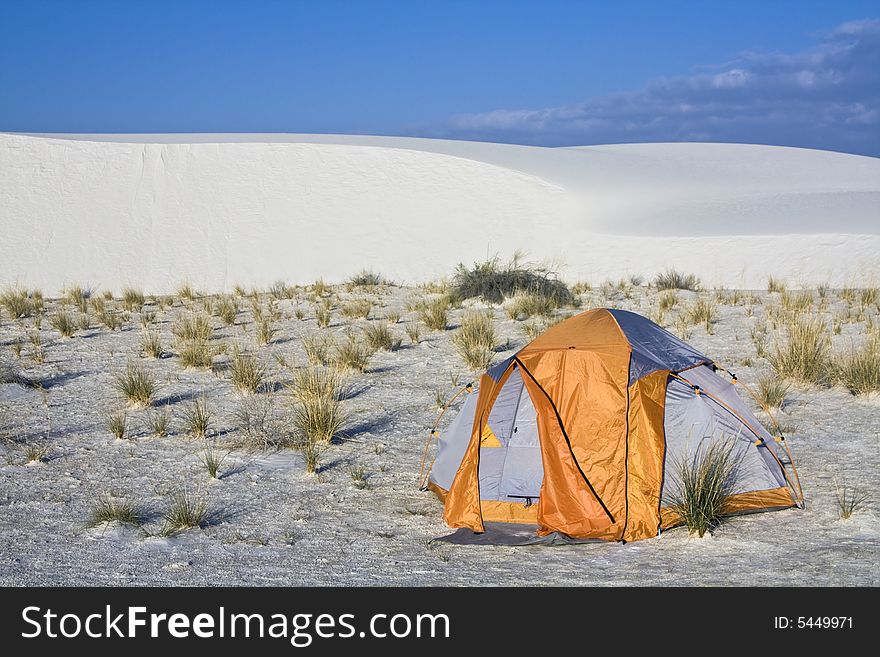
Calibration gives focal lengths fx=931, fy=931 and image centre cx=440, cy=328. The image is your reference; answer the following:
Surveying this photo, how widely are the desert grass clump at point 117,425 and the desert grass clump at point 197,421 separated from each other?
0.54 m

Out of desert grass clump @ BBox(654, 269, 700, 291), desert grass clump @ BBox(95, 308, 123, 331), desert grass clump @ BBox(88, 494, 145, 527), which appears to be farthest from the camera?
desert grass clump @ BBox(654, 269, 700, 291)

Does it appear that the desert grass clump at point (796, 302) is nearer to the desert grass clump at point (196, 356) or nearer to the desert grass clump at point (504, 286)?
the desert grass clump at point (504, 286)

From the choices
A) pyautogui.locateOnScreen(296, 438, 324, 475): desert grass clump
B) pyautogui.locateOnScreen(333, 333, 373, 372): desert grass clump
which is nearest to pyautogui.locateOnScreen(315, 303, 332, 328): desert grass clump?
pyautogui.locateOnScreen(333, 333, 373, 372): desert grass clump

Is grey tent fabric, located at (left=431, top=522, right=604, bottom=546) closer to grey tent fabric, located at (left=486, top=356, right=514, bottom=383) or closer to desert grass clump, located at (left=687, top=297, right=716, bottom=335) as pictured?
grey tent fabric, located at (left=486, top=356, right=514, bottom=383)

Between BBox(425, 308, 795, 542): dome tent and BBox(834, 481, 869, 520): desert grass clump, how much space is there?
1.12 ft

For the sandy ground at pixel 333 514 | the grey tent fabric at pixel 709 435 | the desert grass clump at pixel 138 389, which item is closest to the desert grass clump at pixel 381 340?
the sandy ground at pixel 333 514

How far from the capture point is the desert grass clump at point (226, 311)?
1426 cm

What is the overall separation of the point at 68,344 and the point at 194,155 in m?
17.5

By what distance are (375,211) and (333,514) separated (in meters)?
20.0

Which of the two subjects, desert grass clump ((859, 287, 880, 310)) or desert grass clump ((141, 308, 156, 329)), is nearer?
desert grass clump ((141, 308, 156, 329))

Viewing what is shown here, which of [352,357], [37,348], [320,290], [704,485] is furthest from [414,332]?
[704,485]

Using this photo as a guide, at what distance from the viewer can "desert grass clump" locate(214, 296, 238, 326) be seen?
561 inches
